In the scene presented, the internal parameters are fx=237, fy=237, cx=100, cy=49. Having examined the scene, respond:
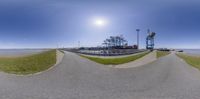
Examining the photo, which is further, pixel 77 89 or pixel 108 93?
pixel 77 89

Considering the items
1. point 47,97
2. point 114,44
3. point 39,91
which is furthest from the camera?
point 114,44

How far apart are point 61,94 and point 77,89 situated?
1.29 meters

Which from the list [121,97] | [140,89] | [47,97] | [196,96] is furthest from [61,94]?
[196,96]

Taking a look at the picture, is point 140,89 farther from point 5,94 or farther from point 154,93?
point 5,94

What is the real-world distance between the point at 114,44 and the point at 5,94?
130819 mm

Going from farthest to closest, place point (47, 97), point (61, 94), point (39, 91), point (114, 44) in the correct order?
point (114, 44) → point (39, 91) → point (61, 94) → point (47, 97)

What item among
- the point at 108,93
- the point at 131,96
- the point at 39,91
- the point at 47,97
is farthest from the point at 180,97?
the point at 39,91

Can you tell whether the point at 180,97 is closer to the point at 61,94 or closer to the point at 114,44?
the point at 61,94

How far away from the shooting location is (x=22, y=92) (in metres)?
9.94

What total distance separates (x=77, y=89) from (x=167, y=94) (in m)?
3.94

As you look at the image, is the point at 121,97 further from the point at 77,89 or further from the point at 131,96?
the point at 77,89

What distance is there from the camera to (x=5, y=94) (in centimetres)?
948

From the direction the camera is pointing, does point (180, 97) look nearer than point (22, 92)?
Yes

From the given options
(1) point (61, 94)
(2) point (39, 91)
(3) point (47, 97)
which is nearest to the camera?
(3) point (47, 97)
